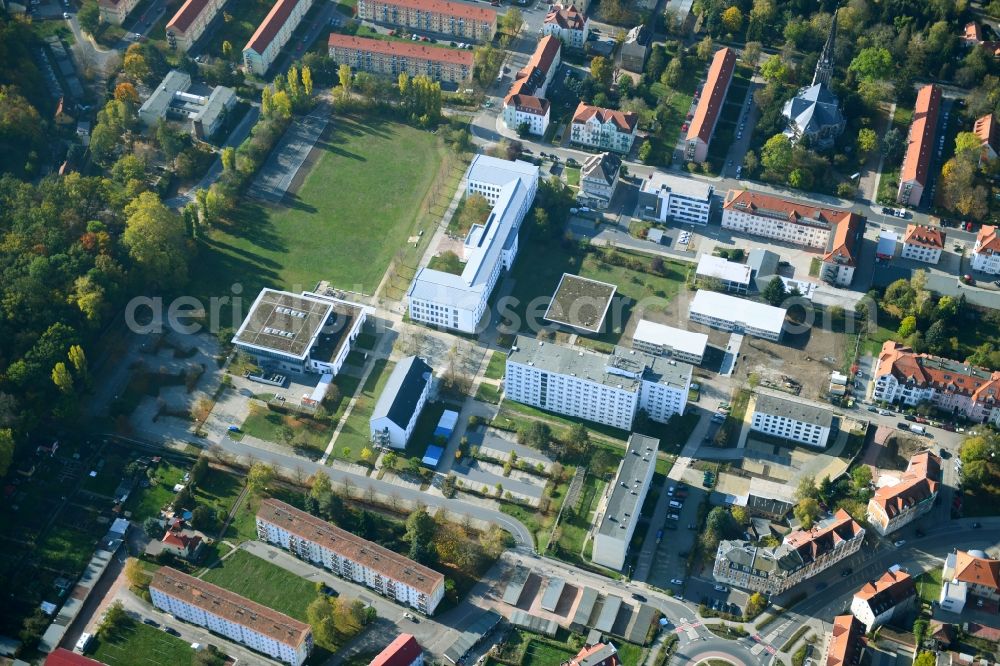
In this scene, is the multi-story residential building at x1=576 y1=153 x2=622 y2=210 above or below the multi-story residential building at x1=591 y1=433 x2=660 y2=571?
above

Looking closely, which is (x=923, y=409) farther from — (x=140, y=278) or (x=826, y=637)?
(x=140, y=278)

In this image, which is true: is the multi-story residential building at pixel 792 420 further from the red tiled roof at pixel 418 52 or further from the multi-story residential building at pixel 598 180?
the red tiled roof at pixel 418 52

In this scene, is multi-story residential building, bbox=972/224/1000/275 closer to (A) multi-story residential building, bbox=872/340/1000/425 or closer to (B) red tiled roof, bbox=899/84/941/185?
(B) red tiled roof, bbox=899/84/941/185

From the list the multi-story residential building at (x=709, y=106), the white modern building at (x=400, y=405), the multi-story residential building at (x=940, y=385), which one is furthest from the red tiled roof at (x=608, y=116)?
the multi-story residential building at (x=940, y=385)

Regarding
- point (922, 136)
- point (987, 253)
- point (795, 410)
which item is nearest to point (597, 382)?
point (795, 410)

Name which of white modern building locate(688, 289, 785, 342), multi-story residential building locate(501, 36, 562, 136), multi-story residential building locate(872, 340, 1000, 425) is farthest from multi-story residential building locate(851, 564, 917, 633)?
multi-story residential building locate(501, 36, 562, 136)

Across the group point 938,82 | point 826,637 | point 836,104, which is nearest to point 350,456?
point 826,637
